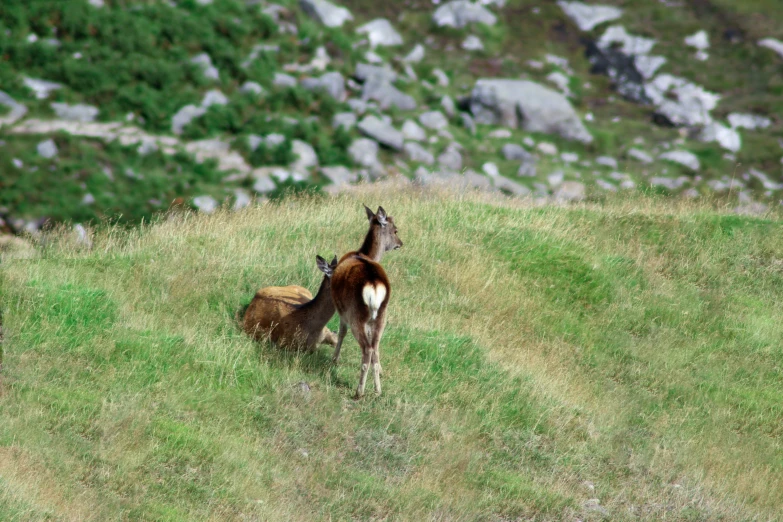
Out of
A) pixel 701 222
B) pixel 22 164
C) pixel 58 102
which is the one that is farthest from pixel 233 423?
pixel 58 102

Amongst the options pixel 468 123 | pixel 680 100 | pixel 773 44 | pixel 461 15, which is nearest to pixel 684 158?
pixel 680 100

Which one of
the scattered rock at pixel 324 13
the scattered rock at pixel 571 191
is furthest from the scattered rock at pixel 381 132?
the scattered rock at pixel 324 13

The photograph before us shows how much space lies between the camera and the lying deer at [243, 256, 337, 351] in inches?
407

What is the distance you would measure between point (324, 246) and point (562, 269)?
3.65 meters

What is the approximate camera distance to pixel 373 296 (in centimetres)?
916

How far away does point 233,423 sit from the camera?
358 inches

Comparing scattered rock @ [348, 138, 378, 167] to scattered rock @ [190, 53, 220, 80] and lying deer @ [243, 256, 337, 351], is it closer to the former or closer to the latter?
scattered rock @ [190, 53, 220, 80]

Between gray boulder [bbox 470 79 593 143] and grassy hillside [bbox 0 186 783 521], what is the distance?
1165cm

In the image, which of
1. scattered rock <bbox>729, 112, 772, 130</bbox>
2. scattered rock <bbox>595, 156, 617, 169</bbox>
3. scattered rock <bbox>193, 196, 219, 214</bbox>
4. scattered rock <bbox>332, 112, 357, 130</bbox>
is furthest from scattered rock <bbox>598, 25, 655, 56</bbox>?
scattered rock <bbox>193, 196, 219, 214</bbox>

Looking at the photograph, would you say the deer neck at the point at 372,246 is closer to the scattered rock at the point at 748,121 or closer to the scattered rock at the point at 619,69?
the scattered rock at the point at 748,121

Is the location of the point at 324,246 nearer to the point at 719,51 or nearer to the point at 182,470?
the point at 182,470

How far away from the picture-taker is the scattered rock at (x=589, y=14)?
31594 millimetres

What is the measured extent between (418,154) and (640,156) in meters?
6.75

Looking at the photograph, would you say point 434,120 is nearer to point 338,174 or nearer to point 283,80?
point 283,80
